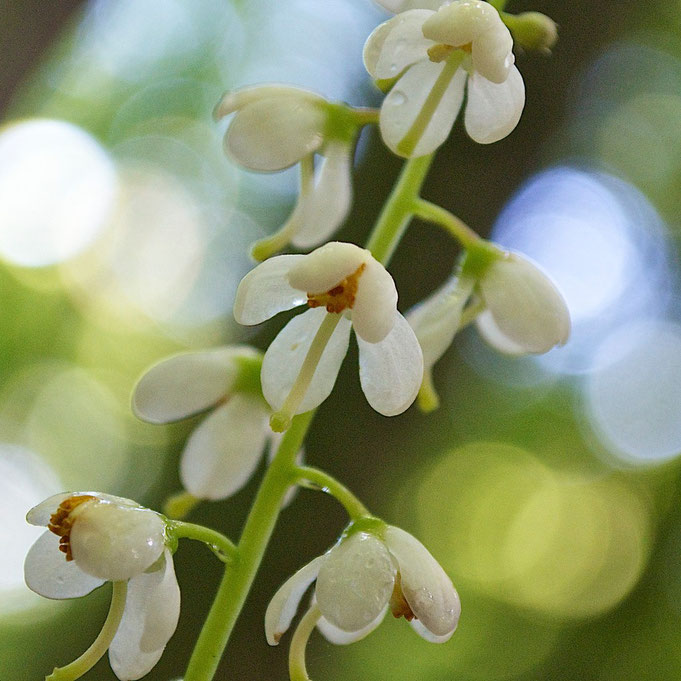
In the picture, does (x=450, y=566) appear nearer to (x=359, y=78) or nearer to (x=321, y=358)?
(x=359, y=78)

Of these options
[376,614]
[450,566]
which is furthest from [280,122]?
[450,566]

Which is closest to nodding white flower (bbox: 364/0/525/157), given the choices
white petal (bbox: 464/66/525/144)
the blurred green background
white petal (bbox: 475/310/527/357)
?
white petal (bbox: 464/66/525/144)

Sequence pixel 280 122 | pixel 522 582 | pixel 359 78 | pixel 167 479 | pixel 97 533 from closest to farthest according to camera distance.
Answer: pixel 97 533, pixel 280 122, pixel 167 479, pixel 359 78, pixel 522 582

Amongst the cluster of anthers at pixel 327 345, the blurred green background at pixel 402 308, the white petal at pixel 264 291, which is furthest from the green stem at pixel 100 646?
the blurred green background at pixel 402 308

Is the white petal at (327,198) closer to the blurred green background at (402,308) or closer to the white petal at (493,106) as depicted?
the white petal at (493,106)

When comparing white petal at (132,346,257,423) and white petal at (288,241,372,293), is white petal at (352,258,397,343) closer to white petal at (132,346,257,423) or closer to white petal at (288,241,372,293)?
white petal at (288,241,372,293)

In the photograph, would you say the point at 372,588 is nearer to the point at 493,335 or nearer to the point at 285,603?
the point at 285,603
